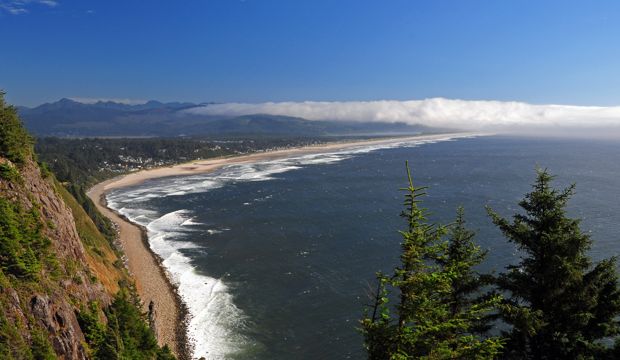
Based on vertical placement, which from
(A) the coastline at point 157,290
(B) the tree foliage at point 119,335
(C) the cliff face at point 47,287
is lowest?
(A) the coastline at point 157,290

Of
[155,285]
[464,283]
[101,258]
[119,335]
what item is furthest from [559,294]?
[155,285]

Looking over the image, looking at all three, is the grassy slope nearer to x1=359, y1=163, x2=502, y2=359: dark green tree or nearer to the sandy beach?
the sandy beach

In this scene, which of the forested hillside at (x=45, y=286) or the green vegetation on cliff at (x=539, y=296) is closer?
the green vegetation on cliff at (x=539, y=296)

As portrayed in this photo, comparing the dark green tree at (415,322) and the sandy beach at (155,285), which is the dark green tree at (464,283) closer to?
the dark green tree at (415,322)

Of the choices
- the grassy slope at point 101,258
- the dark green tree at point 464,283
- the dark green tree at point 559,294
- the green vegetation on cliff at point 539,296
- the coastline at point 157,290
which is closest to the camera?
the green vegetation on cliff at point 539,296

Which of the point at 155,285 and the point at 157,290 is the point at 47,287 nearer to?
the point at 157,290

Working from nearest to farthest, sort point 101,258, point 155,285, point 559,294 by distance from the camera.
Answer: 1. point 559,294
2. point 101,258
3. point 155,285

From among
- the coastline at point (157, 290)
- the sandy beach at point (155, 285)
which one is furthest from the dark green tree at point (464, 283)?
the sandy beach at point (155, 285)
